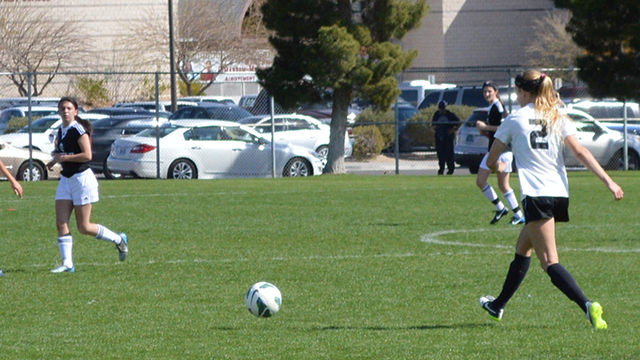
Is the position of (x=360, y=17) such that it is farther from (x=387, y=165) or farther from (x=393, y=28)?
(x=387, y=165)

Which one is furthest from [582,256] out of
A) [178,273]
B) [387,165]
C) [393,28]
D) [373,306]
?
[387,165]

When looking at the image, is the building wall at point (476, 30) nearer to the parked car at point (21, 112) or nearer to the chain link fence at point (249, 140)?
the chain link fence at point (249, 140)

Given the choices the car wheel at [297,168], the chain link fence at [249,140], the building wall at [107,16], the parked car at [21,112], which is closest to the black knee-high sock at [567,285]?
the chain link fence at [249,140]

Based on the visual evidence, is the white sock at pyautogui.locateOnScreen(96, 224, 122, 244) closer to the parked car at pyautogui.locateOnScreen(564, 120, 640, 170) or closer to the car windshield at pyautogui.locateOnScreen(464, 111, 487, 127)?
the car windshield at pyautogui.locateOnScreen(464, 111, 487, 127)

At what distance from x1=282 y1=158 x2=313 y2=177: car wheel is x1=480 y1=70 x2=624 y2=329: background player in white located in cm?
1880

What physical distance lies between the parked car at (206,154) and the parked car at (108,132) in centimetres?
114

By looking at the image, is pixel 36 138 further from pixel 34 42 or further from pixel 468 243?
pixel 34 42

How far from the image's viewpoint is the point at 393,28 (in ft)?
84.1

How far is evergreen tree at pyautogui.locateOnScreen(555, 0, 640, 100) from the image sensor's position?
988 inches

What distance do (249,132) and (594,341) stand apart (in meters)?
19.5

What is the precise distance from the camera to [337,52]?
24.5 m

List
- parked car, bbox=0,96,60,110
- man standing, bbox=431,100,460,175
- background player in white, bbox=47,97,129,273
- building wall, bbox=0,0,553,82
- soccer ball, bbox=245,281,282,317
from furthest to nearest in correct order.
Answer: building wall, bbox=0,0,553,82 < parked car, bbox=0,96,60,110 < man standing, bbox=431,100,460,175 < background player in white, bbox=47,97,129,273 < soccer ball, bbox=245,281,282,317

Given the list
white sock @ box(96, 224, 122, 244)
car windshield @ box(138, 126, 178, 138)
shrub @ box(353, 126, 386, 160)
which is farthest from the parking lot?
white sock @ box(96, 224, 122, 244)

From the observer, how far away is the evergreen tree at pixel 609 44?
2509cm
